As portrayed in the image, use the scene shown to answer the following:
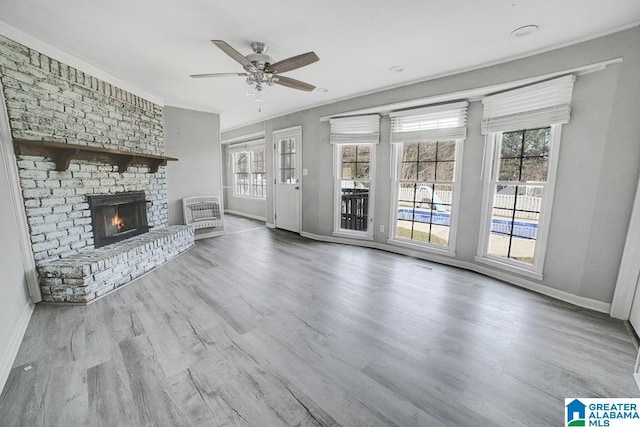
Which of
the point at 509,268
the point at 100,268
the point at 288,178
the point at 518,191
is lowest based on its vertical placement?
the point at 509,268

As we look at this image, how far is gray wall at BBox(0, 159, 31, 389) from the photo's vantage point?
5.73ft

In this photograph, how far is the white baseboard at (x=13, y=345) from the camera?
5.25 feet

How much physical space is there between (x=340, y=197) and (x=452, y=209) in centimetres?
193

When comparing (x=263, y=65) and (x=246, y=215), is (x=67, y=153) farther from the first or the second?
(x=246, y=215)

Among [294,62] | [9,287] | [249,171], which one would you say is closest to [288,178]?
[249,171]

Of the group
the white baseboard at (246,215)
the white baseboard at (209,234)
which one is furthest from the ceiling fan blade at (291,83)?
the white baseboard at (246,215)

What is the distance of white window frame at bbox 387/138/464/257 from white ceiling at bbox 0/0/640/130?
1.11m

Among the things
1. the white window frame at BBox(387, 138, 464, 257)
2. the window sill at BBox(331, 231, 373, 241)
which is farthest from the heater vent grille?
the white window frame at BBox(387, 138, 464, 257)

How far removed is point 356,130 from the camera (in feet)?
14.5

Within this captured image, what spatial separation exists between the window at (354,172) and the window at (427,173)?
1.44ft

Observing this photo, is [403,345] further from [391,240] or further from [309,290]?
[391,240]

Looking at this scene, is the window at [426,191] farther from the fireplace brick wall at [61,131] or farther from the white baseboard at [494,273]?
the fireplace brick wall at [61,131]

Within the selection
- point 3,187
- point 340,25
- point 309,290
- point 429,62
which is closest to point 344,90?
point 429,62

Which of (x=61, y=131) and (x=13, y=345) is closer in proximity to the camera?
(x=13, y=345)
